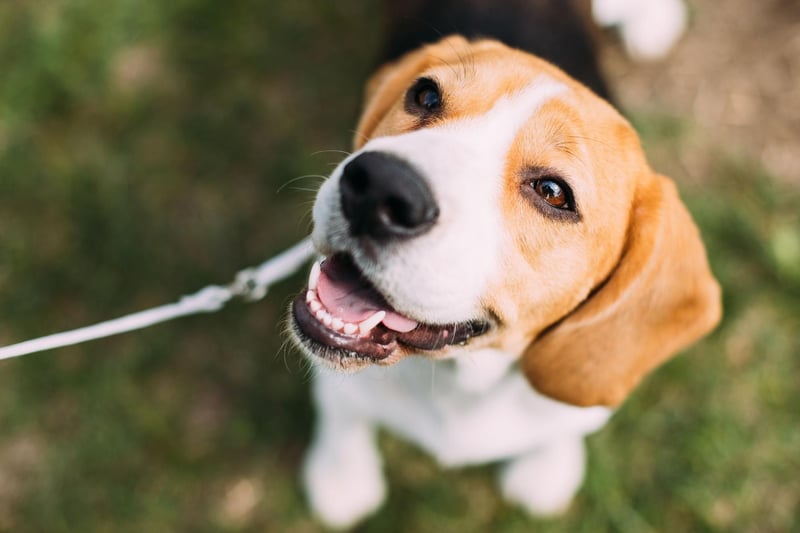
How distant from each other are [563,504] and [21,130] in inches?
154

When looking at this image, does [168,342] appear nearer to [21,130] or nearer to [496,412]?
[21,130]

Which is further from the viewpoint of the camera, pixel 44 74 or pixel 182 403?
pixel 44 74

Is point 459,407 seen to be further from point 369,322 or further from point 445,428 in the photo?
point 369,322

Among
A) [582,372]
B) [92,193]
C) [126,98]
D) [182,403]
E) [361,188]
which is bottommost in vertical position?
[182,403]

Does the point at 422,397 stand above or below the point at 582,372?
below

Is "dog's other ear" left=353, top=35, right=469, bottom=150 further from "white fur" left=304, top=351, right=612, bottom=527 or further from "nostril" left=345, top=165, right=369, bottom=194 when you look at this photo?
"white fur" left=304, top=351, right=612, bottom=527

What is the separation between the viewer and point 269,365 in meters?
3.87

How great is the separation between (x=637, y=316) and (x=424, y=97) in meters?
1.03

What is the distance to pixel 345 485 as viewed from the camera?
11.6ft

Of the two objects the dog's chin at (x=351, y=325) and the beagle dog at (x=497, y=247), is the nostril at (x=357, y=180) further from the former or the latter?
the dog's chin at (x=351, y=325)

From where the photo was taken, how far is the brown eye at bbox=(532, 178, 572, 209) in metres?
2.10

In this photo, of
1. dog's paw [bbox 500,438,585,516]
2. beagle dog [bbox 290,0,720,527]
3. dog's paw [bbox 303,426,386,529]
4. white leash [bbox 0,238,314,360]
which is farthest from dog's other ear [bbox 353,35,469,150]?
dog's paw [bbox 500,438,585,516]

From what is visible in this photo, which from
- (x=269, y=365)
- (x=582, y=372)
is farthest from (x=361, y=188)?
(x=269, y=365)

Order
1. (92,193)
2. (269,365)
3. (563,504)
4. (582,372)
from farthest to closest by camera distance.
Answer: (92,193), (269,365), (563,504), (582,372)
